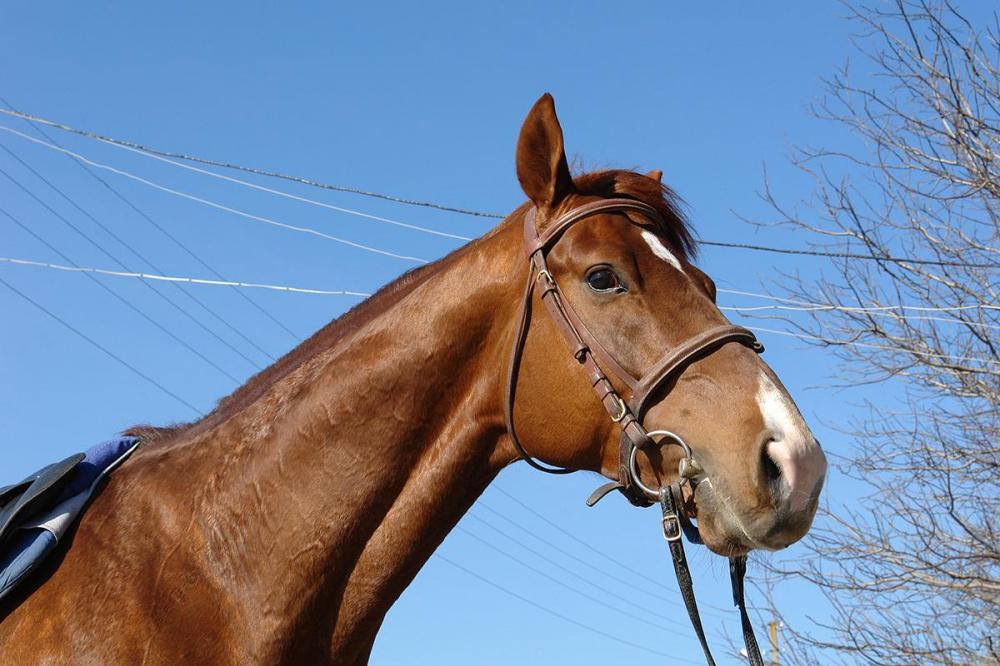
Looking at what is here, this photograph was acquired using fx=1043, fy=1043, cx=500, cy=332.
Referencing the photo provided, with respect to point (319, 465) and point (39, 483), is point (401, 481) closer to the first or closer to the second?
point (319, 465)

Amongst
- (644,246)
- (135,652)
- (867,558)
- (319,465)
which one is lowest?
(135,652)

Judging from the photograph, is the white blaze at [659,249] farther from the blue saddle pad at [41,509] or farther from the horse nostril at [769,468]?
the blue saddle pad at [41,509]

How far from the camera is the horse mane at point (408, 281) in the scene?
3639 mm

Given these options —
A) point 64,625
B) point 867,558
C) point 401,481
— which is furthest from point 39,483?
point 867,558

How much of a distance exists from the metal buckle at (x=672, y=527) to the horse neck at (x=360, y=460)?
0.61 metres

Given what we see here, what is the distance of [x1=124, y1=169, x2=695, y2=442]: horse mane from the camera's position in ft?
11.9

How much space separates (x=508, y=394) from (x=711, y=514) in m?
0.75

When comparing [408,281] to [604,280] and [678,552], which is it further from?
[678,552]

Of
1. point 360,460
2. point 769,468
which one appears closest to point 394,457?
point 360,460

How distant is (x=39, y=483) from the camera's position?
3373 millimetres

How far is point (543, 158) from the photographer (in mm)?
3619

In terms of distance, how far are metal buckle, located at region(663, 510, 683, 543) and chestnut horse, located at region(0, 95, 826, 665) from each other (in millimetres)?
66

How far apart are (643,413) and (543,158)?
1.03 meters

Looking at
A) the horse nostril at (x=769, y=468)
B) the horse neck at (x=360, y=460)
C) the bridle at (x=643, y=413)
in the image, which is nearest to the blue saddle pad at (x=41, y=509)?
the horse neck at (x=360, y=460)
